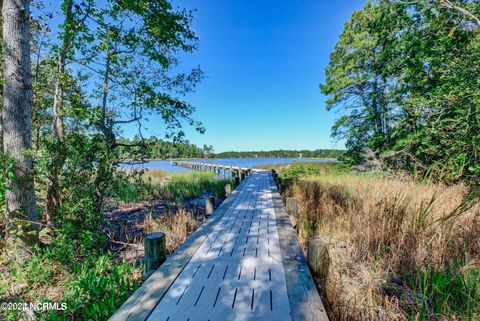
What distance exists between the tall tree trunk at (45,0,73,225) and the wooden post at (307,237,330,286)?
14.5 ft

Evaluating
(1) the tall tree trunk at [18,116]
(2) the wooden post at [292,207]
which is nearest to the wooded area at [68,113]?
(1) the tall tree trunk at [18,116]

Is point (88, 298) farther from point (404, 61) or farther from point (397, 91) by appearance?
point (397, 91)

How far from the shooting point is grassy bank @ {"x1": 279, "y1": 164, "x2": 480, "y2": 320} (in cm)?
206

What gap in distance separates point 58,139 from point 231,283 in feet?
13.7

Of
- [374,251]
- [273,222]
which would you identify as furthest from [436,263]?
[273,222]

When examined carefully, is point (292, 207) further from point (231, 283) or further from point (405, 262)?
point (231, 283)

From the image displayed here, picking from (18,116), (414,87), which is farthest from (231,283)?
(414,87)

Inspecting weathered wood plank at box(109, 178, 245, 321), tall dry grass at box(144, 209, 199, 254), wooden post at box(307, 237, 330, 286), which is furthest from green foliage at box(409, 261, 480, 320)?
tall dry grass at box(144, 209, 199, 254)

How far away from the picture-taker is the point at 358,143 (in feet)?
50.0

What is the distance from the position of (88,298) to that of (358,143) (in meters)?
16.9

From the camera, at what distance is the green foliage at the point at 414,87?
659 centimetres

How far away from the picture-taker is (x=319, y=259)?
7.09ft

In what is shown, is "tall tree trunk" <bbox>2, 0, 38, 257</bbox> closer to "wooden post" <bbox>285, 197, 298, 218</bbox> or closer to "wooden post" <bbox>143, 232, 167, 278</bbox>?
"wooden post" <bbox>143, 232, 167, 278</bbox>

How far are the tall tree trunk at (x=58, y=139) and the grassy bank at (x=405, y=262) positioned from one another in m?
4.66
